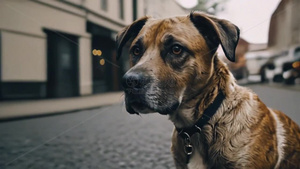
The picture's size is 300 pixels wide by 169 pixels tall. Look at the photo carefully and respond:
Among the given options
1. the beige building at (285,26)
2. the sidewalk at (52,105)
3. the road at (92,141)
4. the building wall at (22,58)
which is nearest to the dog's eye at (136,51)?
the sidewalk at (52,105)

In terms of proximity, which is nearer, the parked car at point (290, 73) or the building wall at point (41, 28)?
the parked car at point (290, 73)

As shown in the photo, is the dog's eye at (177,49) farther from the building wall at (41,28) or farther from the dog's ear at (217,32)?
the building wall at (41,28)

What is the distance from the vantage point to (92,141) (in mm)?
4406

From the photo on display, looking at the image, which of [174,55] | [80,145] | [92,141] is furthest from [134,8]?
[92,141]

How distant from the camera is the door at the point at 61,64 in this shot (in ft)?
6.67

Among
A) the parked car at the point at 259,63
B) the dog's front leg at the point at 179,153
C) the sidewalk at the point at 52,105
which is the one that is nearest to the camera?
the parked car at the point at 259,63

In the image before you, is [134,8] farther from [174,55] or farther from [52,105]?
[52,105]

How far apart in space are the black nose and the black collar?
1.43 ft

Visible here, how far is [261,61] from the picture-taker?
1.99m

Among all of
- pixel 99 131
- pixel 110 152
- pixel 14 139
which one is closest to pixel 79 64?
pixel 14 139

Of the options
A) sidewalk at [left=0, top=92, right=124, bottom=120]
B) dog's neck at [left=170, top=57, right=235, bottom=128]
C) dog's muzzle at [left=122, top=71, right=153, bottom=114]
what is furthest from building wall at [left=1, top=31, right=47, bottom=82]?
dog's neck at [left=170, top=57, right=235, bottom=128]

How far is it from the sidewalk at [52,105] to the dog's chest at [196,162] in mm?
537

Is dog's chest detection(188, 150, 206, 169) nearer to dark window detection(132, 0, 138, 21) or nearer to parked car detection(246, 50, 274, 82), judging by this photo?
parked car detection(246, 50, 274, 82)

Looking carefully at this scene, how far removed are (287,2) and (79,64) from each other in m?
1.18
